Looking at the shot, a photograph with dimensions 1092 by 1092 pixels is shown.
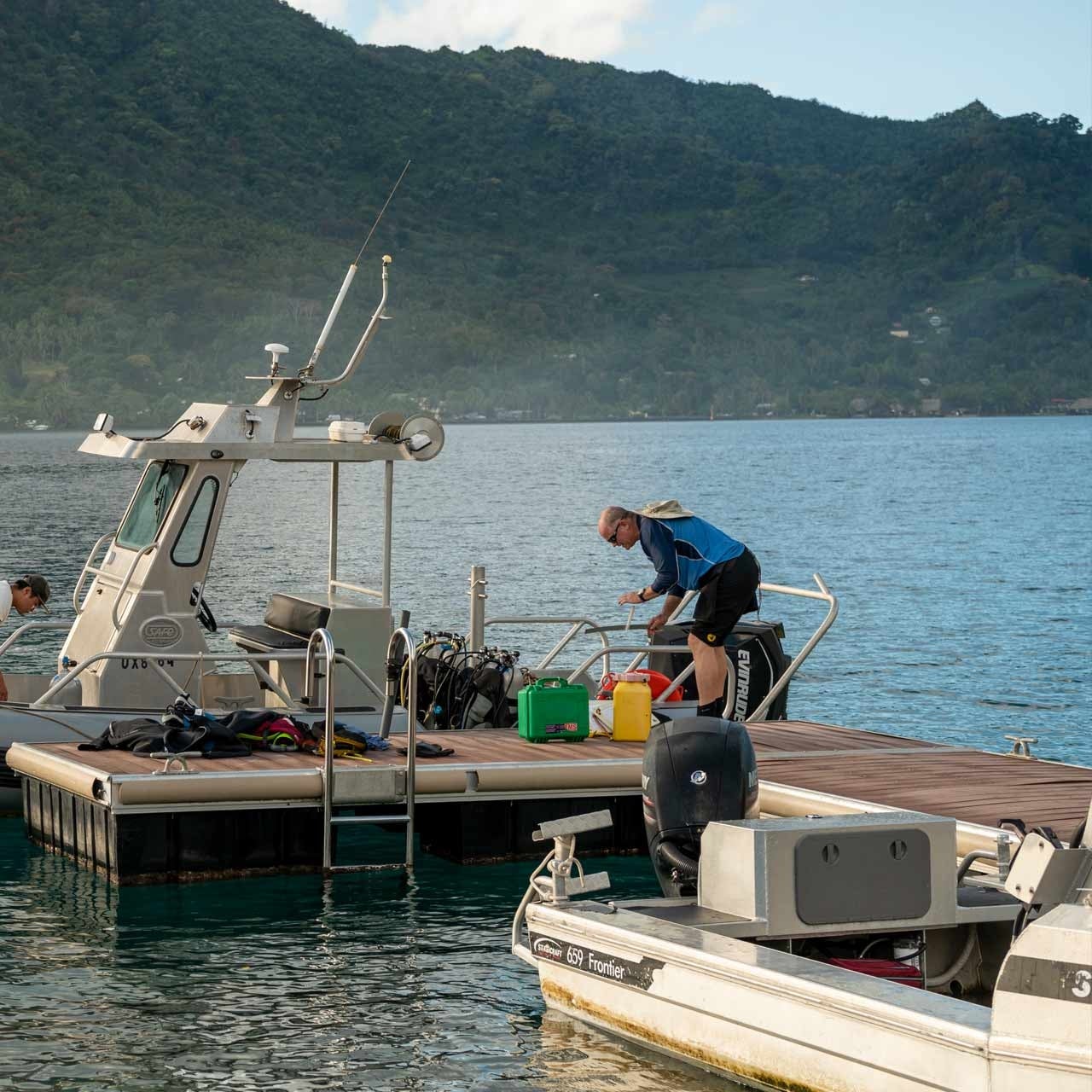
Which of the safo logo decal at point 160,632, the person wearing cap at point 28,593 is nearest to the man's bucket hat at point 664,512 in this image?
the safo logo decal at point 160,632

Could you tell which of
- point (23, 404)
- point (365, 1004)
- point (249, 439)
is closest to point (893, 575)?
point (249, 439)

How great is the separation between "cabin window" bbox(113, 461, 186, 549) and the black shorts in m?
3.61

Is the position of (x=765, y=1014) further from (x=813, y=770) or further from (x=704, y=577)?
(x=704, y=577)

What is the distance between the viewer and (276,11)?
382ft

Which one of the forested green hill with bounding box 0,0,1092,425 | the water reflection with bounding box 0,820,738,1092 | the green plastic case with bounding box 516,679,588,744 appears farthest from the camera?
the forested green hill with bounding box 0,0,1092,425

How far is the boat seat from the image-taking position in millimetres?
11852

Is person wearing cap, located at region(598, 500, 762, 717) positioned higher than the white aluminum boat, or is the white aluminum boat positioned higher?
person wearing cap, located at region(598, 500, 762, 717)

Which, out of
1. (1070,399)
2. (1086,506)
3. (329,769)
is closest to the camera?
(329,769)

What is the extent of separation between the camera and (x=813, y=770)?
1023 centimetres

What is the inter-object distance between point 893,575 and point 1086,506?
35.4 meters

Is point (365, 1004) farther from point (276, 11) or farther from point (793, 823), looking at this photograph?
point (276, 11)

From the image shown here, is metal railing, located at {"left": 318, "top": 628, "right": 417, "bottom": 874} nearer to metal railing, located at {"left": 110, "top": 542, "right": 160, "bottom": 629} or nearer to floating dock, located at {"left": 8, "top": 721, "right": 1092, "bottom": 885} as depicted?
floating dock, located at {"left": 8, "top": 721, "right": 1092, "bottom": 885}

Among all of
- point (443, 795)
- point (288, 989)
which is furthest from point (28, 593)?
point (288, 989)

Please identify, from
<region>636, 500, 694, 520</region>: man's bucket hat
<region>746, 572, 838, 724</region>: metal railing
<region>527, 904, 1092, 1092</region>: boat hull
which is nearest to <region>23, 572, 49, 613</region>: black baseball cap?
<region>636, 500, 694, 520</region>: man's bucket hat
